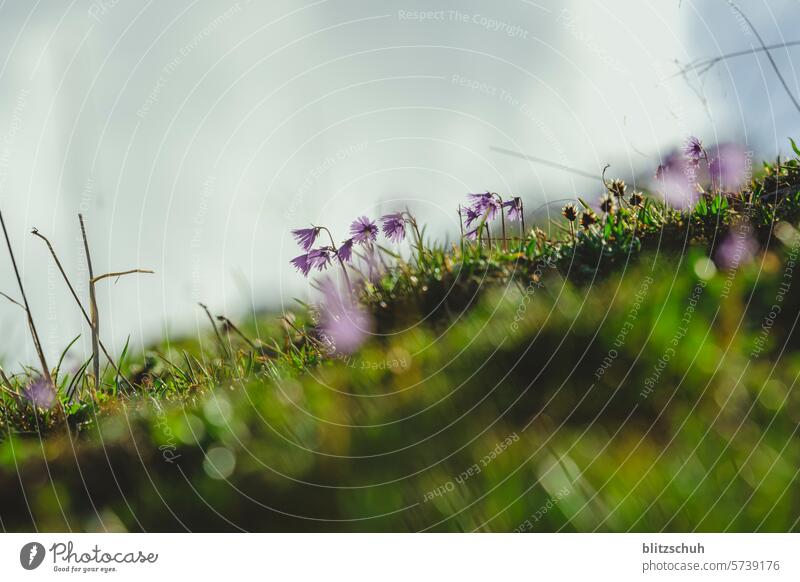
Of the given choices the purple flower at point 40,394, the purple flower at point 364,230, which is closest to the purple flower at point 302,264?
the purple flower at point 364,230

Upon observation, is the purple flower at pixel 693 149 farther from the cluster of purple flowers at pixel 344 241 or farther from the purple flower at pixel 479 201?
the cluster of purple flowers at pixel 344 241

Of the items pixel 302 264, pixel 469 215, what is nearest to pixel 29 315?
pixel 302 264

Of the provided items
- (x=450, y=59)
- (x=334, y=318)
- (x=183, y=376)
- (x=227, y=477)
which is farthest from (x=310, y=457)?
(x=450, y=59)

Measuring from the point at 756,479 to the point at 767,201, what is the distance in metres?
1.48

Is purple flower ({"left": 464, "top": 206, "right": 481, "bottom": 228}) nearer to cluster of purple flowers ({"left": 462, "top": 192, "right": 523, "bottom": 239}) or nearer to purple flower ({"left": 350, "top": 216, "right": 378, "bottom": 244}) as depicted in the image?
cluster of purple flowers ({"left": 462, "top": 192, "right": 523, "bottom": 239})

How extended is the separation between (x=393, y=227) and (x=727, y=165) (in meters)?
1.57

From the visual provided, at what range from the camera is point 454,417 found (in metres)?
2.15

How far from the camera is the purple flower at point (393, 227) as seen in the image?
3.09 meters

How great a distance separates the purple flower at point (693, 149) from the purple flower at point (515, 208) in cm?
83

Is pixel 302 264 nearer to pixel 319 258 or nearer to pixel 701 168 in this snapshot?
pixel 319 258

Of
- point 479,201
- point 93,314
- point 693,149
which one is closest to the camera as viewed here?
point 93,314

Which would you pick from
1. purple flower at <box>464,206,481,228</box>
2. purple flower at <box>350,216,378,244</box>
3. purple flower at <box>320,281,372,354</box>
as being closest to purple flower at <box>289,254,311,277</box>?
purple flower at <box>320,281,372,354</box>

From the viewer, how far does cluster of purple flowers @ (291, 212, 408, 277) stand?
9.95 ft

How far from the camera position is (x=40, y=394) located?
281cm
